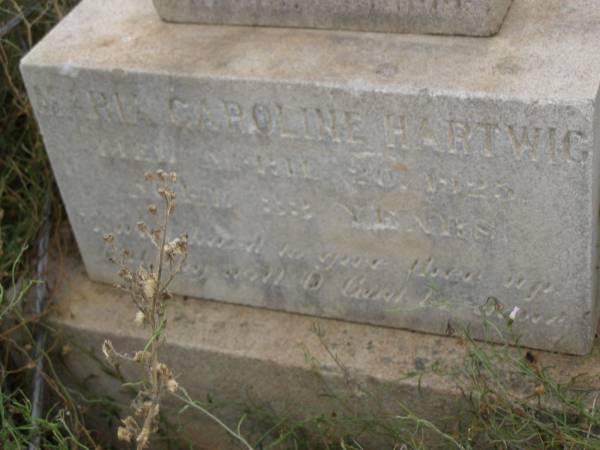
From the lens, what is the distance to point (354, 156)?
254 cm

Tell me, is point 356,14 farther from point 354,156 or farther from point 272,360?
point 272,360

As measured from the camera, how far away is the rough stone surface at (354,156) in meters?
2.36

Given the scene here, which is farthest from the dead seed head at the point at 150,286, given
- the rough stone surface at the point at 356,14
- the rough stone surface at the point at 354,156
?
the rough stone surface at the point at 356,14

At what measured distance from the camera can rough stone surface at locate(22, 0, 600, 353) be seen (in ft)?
7.73

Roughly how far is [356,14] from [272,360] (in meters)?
0.95

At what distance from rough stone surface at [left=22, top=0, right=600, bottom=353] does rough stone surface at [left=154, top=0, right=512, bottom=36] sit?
3cm

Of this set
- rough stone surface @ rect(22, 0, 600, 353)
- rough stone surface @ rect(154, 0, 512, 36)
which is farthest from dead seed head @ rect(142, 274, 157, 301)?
rough stone surface @ rect(154, 0, 512, 36)

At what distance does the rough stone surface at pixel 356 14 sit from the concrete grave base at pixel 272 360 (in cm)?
81

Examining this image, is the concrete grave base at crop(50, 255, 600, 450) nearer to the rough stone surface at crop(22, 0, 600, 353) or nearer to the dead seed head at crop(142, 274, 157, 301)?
the rough stone surface at crop(22, 0, 600, 353)

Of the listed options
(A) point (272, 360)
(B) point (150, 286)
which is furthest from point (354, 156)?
(B) point (150, 286)

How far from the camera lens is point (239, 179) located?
2.73 metres

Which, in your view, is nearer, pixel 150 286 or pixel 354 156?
pixel 150 286

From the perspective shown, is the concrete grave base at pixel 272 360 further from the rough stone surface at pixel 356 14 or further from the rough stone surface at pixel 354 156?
the rough stone surface at pixel 356 14

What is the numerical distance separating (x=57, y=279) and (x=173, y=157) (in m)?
0.73
